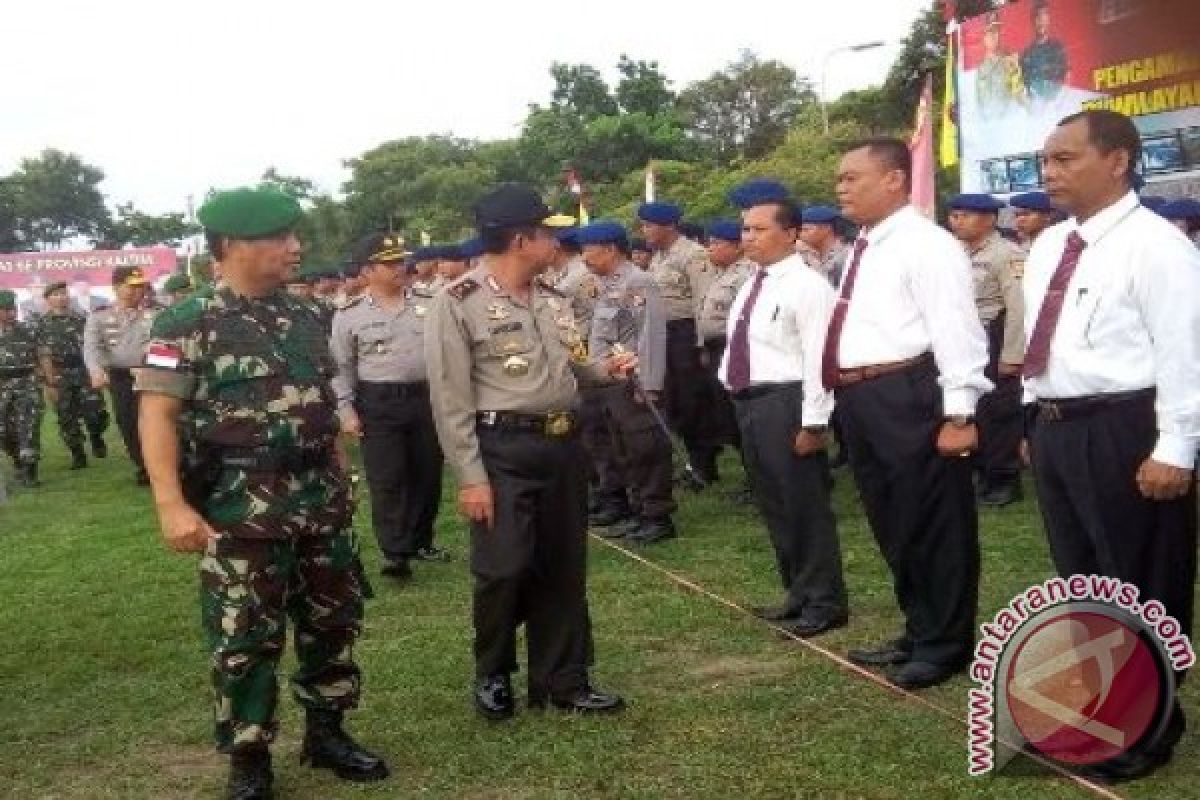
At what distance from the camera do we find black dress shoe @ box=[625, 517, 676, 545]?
26.7 feet

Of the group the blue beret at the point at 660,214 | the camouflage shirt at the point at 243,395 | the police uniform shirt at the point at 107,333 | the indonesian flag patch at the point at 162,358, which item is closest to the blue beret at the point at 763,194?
the camouflage shirt at the point at 243,395

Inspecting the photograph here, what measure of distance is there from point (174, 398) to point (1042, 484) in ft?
9.18

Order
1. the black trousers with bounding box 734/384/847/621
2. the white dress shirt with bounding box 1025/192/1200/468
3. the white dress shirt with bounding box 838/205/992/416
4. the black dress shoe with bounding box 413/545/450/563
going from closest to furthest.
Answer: the white dress shirt with bounding box 1025/192/1200/468, the white dress shirt with bounding box 838/205/992/416, the black trousers with bounding box 734/384/847/621, the black dress shoe with bounding box 413/545/450/563

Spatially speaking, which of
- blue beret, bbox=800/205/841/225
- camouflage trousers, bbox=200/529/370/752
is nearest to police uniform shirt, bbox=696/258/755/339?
blue beret, bbox=800/205/841/225

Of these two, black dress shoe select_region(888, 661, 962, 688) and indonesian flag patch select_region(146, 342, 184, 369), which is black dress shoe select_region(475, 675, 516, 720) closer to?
black dress shoe select_region(888, 661, 962, 688)

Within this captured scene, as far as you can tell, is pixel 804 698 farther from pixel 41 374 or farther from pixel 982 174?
pixel 982 174

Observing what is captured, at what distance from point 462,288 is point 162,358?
119 cm

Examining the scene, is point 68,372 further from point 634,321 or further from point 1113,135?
point 1113,135

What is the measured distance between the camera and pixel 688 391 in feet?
32.0

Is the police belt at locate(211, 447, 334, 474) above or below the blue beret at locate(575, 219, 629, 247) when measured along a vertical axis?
below

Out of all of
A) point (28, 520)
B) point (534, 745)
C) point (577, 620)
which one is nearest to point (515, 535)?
point (577, 620)

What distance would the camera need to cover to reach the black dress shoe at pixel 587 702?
4789 millimetres

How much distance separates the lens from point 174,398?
3898mm

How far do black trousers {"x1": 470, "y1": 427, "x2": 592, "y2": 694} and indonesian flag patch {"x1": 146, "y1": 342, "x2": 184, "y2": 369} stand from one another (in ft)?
3.95
